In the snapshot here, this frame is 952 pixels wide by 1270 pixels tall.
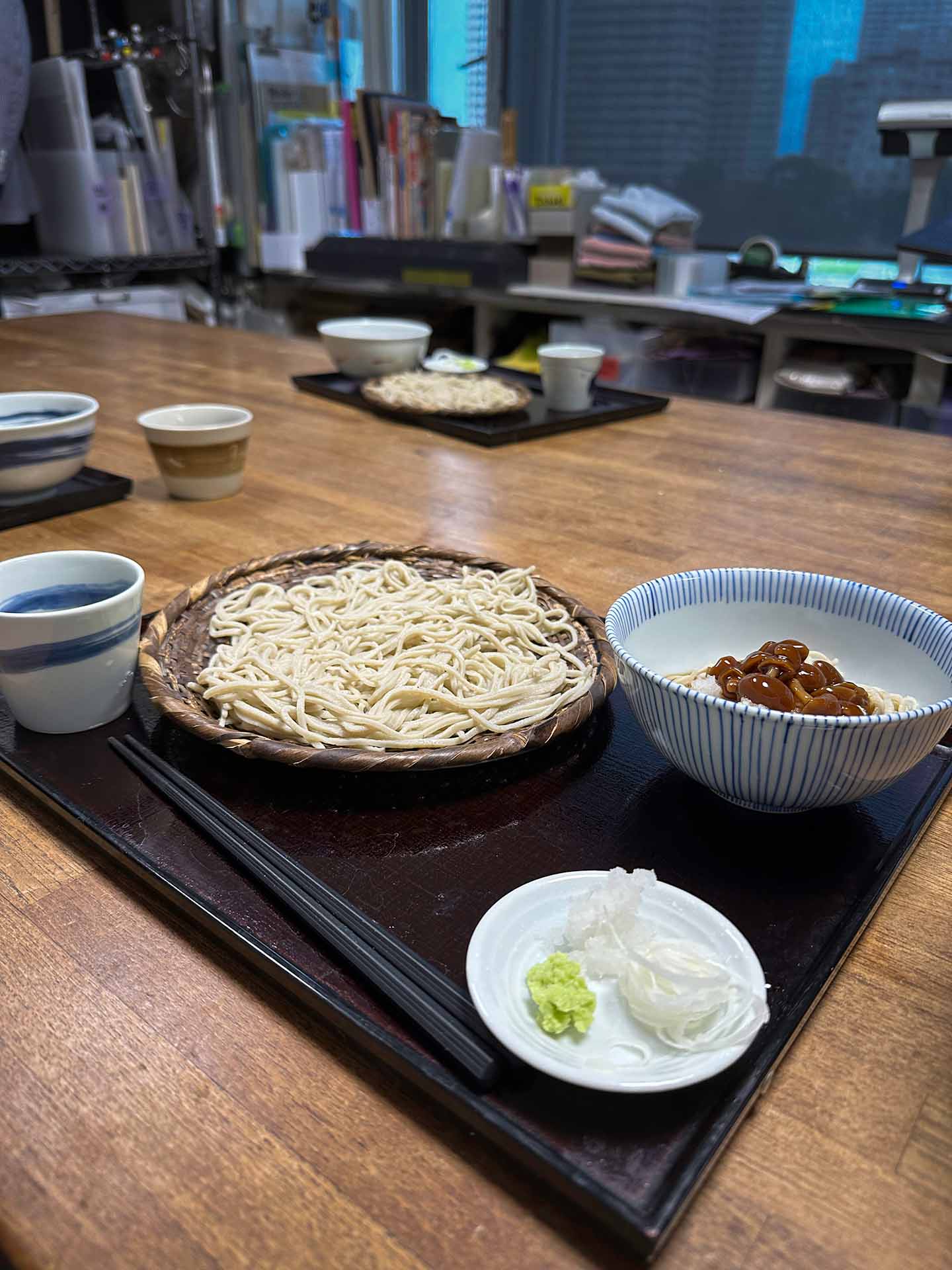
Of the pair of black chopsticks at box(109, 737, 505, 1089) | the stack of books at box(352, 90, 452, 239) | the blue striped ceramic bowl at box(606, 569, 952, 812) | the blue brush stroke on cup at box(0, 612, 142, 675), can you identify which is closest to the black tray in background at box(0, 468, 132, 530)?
the blue brush stroke on cup at box(0, 612, 142, 675)

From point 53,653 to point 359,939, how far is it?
32cm

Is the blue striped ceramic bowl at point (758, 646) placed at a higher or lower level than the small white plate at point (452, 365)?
higher

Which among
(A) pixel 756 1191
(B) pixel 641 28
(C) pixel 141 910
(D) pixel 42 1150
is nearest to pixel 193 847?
(C) pixel 141 910

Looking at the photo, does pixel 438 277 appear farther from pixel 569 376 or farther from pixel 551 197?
pixel 569 376

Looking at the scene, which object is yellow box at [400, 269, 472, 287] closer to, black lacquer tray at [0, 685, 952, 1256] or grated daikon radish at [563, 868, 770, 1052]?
black lacquer tray at [0, 685, 952, 1256]

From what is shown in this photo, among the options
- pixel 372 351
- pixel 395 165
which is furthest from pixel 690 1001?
pixel 395 165

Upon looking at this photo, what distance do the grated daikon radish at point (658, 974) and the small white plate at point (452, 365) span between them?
150cm

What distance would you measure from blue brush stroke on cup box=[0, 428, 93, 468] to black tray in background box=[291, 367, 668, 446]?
0.60 meters

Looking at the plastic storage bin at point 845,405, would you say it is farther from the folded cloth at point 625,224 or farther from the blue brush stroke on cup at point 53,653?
the blue brush stroke on cup at point 53,653

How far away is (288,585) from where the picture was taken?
2.84 ft

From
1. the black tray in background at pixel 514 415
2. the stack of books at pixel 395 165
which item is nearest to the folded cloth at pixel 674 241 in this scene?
the stack of books at pixel 395 165

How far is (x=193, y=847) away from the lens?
0.56m

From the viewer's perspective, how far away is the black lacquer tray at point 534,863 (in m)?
0.39

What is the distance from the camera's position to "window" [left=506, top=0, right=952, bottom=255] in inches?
135
